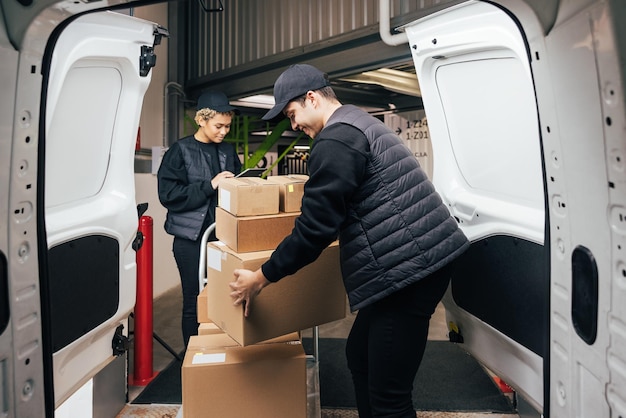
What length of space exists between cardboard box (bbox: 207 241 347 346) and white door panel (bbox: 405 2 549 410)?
57 cm

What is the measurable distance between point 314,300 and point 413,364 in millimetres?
482

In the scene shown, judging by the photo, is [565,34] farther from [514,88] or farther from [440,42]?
[440,42]

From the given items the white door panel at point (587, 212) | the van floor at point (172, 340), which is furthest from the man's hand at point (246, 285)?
the white door panel at point (587, 212)

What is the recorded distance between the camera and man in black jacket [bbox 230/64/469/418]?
165cm

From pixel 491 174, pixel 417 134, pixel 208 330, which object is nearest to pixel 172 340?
pixel 208 330

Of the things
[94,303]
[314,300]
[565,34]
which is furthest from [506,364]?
[94,303]

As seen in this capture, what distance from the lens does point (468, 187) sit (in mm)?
2131

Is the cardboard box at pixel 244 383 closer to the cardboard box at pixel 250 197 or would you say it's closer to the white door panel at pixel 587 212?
the cardboard box at pixel 250 197

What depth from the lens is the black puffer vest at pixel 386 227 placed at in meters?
1.71

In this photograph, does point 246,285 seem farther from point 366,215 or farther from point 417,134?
point 417,134

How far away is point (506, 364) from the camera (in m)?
1.87

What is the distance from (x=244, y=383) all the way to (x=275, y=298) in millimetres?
407

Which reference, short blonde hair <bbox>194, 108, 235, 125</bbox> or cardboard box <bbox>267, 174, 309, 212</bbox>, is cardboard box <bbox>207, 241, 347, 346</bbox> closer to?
cardboard box <bbox>267, 174, 309, 212</bbox>

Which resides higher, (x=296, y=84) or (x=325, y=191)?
(x=296, y=84)
